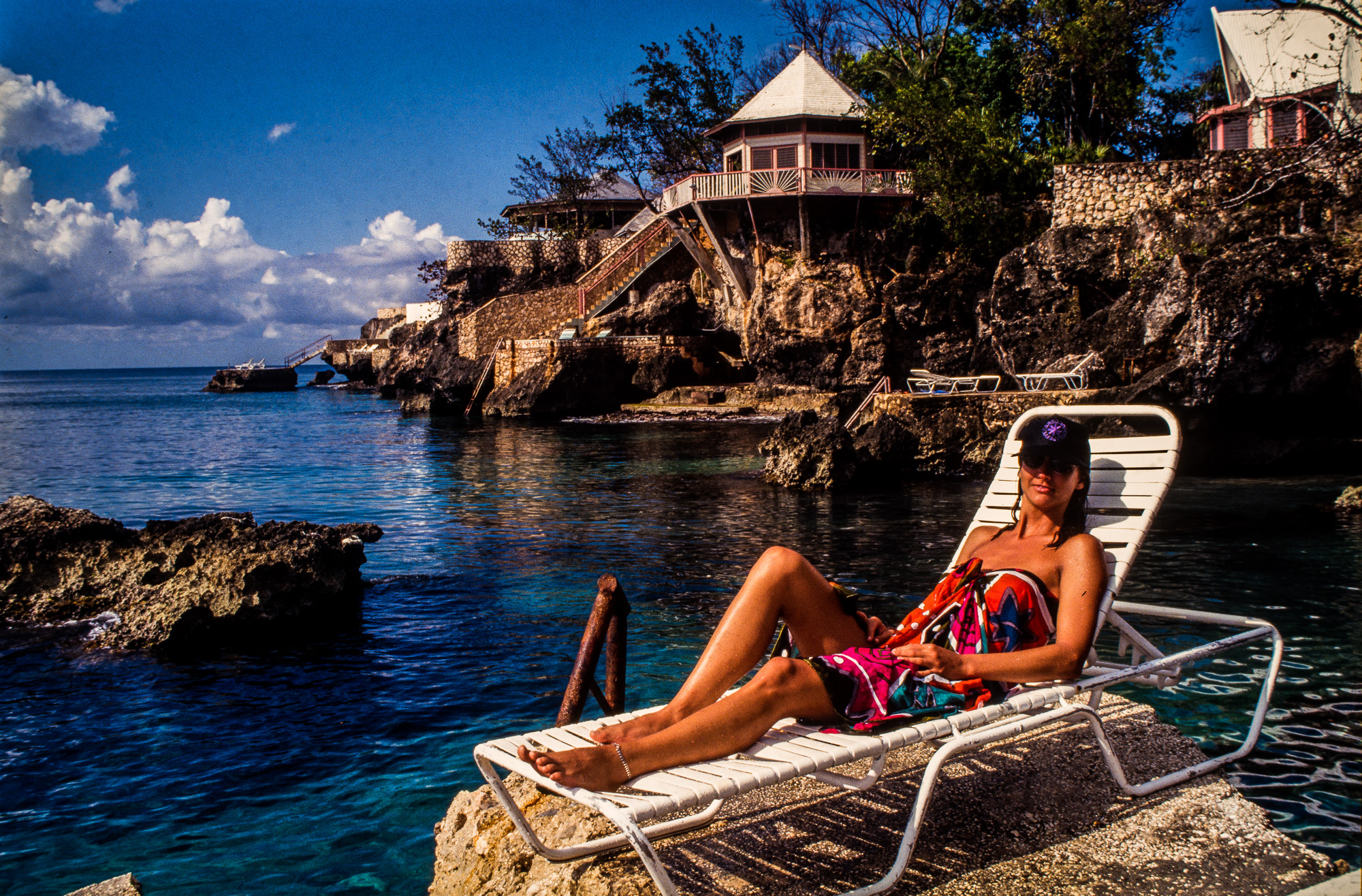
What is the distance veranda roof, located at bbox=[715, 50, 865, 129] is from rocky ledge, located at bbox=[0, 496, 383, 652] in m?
26.1

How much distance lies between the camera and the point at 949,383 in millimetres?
20641

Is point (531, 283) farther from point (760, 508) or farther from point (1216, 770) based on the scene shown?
point (1216, 770)

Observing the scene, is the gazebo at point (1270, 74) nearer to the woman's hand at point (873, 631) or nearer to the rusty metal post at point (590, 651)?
the woman's hand at point (873, 631)

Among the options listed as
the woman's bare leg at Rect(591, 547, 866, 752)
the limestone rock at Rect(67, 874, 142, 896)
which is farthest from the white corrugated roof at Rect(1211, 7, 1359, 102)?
the limestone rock at Rect(67, 874, 142, 896)

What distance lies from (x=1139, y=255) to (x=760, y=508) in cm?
1264

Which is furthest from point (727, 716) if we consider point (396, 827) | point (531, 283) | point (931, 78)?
point (531, 283)

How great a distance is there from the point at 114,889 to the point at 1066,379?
17593mm

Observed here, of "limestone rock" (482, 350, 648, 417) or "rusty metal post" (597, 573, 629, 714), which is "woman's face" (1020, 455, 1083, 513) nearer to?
"rusty metal post" (597, 573, 629, 714)

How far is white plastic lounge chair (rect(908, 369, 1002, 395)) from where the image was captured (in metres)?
17.4

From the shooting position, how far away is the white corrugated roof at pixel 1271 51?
24859 millimetres

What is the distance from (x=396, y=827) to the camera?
4223mm

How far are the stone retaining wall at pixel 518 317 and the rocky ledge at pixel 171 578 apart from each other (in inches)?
1160

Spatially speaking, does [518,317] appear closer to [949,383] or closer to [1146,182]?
[949,383]

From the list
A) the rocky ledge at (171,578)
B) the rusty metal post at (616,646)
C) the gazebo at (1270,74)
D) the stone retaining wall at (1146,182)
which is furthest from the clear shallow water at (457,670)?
the gazebo at (1270,74)
